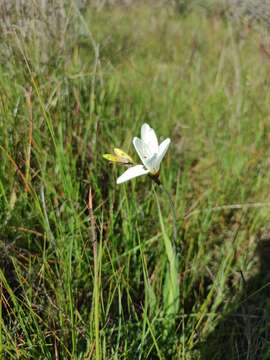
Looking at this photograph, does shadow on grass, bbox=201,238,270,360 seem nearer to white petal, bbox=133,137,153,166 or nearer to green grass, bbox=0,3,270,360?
green grass, bbox=0,3,270,360

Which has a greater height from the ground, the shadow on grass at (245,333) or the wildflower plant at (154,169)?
the wildflower plant at (154,169)

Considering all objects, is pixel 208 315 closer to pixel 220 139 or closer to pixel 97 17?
pixel 220 139

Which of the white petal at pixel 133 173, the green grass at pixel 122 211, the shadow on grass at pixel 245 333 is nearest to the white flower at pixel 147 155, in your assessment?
the white petal at pixel 133 173

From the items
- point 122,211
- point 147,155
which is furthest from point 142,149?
point 122,211

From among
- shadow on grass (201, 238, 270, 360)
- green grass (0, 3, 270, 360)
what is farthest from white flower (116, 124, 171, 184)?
shadow on grass (201, 238, 270, 360)

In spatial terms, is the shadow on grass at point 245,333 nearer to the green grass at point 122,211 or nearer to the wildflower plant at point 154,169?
the green grass at point 122,211

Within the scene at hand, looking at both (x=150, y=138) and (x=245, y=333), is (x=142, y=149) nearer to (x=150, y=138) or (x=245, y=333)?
(x=150, y=138)
